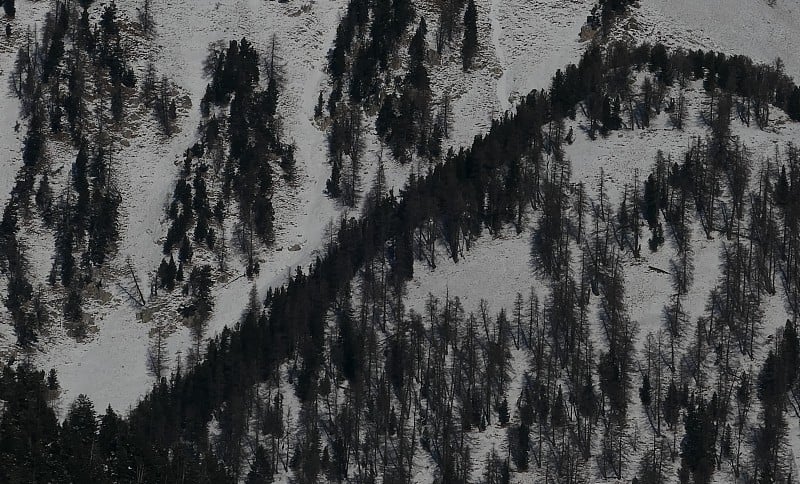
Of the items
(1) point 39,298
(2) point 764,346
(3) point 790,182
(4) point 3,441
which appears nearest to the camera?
(4) point 3,441

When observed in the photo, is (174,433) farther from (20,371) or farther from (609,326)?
(609,326)

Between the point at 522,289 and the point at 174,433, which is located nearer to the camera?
the point at 174,433

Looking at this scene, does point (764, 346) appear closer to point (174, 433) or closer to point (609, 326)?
point (609, 326)

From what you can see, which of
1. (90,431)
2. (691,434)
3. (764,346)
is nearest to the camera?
(90,431)

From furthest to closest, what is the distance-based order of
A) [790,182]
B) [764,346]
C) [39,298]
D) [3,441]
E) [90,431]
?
[790,182]
[39,298]
[764,346]
[90,431]
[3,441]

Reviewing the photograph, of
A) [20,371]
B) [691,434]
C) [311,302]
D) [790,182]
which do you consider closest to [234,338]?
[311,302]

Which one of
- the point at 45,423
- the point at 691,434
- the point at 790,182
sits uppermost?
the point at 790,182

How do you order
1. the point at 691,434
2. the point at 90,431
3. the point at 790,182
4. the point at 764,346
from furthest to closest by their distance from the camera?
1. the point at 790,182
2. the point at 764,346
3. the point at 691,434
4. the point at 90,431

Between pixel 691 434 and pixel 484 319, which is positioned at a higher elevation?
pixel 484 319

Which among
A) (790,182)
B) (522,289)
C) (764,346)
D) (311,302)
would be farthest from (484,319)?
(790,182)
